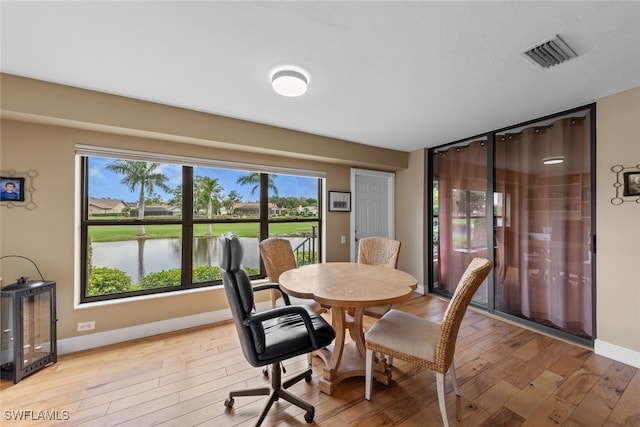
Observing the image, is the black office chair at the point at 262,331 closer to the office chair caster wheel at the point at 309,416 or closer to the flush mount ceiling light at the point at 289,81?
the office chair caster wheel at the point at 309,416

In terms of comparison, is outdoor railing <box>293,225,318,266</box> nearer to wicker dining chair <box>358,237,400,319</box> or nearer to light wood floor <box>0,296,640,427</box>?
wicker dining chair <box>358,237,400,319</box>

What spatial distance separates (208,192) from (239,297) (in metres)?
2.20

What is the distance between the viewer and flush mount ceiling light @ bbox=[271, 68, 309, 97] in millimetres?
1954

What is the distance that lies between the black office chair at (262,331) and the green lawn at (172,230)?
1862 millimetres

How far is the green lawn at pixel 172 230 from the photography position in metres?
2.79

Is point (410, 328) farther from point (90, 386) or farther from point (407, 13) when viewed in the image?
point (90, 386)

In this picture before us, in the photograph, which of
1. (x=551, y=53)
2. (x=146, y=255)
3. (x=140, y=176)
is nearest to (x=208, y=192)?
(x=140, y=176)

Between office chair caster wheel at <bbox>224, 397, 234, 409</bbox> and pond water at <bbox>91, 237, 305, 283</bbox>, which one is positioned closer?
office chair caster wheel at <bbox>224, 397, 234, 409</bbox>

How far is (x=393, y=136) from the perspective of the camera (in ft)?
12.0

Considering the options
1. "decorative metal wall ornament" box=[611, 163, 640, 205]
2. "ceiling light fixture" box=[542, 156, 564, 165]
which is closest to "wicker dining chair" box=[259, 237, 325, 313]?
"ceiling light fixture" box=[542, 156, 564, 165]

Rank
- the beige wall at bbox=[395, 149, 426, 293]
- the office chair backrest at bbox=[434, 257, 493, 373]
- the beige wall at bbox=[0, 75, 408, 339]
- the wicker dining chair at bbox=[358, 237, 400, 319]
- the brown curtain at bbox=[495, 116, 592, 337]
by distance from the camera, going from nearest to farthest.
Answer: the office chair backrest at bbox=[434, 257, 493, 373]
the beige wall at bbox=[0, 75, 408, 339]
the brown curtain at bbox=[495, 116, 592, 337]
the wicker dining chair at bbox=[358, 237, 400, 319]
the beige wall at bbox=[395, 149, 426, 293]

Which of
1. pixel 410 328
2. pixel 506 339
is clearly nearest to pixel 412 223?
pixel 506 339

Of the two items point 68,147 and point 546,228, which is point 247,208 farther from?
point 546,228

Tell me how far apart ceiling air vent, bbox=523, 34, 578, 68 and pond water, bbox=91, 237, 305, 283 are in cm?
311
